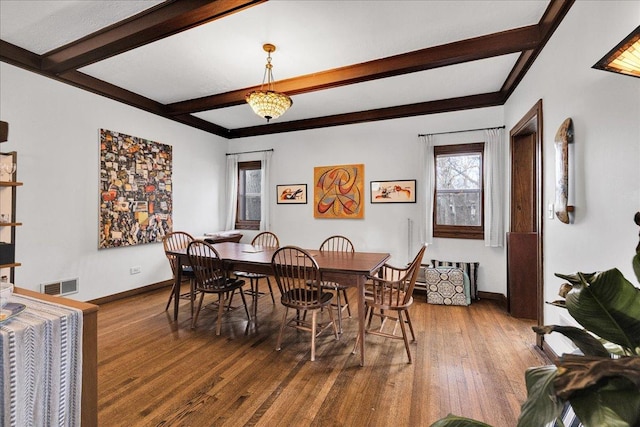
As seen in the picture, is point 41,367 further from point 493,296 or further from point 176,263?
point 493,296

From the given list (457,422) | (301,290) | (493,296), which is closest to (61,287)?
(301,290)

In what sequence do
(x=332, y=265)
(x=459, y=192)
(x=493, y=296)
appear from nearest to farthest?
(x=332, y=265)
(x=493, y=296)
(x=459, y=192)

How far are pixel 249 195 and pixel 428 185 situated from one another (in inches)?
131

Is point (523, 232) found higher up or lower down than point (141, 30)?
lower down

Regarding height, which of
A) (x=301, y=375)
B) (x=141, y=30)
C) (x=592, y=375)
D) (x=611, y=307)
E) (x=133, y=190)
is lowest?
(x=301, y=375)

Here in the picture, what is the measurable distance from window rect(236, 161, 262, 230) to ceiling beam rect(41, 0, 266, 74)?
3.04 m

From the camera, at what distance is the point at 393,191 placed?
15.1 ft

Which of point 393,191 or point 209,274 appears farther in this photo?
point 393,191

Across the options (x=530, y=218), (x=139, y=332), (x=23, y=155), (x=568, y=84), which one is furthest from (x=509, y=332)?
(x=23, y=155)

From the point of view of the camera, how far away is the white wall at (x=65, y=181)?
305cm

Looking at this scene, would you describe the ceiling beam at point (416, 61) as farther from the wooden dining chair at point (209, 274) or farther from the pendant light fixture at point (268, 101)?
the wooden dining chair at point (209, 274)

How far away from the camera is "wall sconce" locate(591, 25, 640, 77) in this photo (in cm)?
104

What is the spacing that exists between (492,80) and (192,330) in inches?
176

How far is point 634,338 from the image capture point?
71cm
